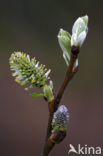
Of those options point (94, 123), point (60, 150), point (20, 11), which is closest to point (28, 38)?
point (20, 11)

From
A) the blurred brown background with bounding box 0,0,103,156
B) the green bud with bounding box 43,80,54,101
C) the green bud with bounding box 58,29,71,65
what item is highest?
the blurred brown background with bounding box 0,0,103,156

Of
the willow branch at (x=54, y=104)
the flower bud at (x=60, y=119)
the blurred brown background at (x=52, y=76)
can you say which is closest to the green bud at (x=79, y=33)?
the willow branch at (x=54, y=104)

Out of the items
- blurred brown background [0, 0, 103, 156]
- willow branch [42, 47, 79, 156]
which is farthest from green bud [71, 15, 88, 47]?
blurred brown background [0, 0, 103, 156]

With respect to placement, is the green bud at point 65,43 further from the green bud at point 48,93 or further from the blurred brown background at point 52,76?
the blurred brown background at point 52,76

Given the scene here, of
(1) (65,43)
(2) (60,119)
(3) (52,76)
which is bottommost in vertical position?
(2) (60,119)

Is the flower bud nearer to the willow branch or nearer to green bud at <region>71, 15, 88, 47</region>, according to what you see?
the willow branch

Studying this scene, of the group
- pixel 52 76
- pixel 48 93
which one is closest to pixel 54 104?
pixel 48 93

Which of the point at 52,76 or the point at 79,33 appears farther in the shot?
the point at 52,76

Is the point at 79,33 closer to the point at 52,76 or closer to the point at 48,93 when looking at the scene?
the point at 48,93

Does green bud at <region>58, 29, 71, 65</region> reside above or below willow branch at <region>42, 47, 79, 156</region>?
above

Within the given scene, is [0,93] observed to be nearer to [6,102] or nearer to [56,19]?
[6,102]
